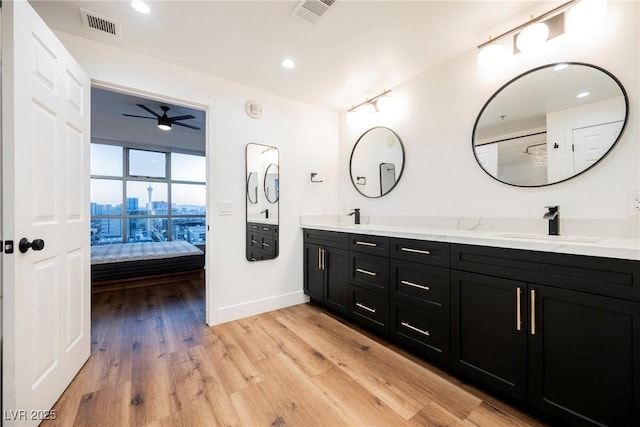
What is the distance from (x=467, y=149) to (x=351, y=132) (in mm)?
1436

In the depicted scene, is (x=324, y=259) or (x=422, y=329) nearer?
(x=422, y=329)

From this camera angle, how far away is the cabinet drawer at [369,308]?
2.09 meters

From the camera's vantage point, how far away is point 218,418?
1364 millimetres

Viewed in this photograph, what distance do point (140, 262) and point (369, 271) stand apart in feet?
10.4

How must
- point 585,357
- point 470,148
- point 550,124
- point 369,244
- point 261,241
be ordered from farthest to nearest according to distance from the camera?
1. point 261,241
2. point 369,244
3. point 470,148
4. point 550,124
5. point 585,357

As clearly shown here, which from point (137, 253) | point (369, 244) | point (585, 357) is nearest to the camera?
point (585, 357)

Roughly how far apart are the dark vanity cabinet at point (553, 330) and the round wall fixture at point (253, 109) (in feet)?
7.43

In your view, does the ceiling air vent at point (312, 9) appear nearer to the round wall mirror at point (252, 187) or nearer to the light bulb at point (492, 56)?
the light bulb at point (492, 56)

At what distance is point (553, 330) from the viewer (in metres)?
1.26

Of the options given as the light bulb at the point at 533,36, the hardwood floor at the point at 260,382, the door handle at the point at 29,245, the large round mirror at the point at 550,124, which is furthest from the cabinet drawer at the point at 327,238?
the door handle at the point at 29,245

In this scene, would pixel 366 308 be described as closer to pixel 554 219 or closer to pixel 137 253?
pixel 554 219

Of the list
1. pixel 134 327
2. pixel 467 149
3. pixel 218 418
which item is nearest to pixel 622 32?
pixel 467 149

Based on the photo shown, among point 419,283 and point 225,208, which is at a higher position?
point 225,208

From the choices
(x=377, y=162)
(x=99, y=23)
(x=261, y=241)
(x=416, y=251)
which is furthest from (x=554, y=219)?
(x=99, y=23)
